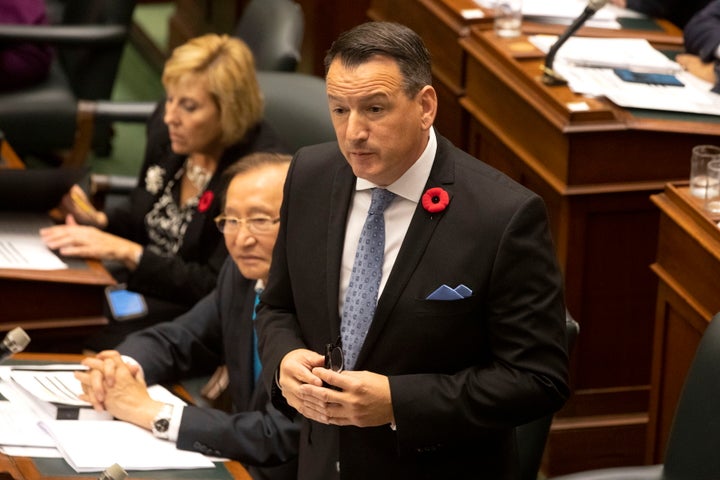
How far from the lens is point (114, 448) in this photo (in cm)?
245

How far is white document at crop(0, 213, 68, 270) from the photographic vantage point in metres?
3.15

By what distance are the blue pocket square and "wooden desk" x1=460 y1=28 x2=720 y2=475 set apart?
4.30 ft

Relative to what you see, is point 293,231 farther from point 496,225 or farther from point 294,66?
point 294,66

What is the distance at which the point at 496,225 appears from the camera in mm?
2023

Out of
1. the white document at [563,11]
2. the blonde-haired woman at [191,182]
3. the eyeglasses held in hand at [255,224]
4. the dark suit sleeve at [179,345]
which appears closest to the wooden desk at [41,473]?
the dark suit sleeve at [179,345]

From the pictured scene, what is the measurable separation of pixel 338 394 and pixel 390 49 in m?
0.51

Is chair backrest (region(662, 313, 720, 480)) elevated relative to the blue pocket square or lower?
lower

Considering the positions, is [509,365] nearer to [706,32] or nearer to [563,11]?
[706,32]

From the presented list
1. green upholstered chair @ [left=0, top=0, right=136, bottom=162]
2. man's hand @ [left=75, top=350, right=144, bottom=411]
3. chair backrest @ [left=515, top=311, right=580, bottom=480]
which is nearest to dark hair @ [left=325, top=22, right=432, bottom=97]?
chair backrest @ [left=515, top=311, right=580, bottom=480]

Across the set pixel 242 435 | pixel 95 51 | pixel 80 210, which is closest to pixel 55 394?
pixel 242 435

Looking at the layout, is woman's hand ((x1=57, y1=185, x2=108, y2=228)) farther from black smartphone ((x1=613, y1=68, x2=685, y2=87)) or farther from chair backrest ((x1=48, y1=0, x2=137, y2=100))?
black smartphone ((x1=613, y1=68, x2=685, y2=87))

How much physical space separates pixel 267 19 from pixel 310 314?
2.20 metres

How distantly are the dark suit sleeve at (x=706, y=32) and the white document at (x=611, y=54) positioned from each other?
0.26ft

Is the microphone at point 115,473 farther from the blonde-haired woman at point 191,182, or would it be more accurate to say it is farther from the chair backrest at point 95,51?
the chair backrest at point 95,51
